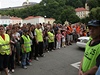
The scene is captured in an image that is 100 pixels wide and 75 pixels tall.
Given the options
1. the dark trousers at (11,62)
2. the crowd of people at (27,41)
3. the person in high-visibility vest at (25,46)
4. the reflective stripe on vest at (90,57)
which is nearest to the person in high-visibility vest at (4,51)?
the crowd of people at (27,41)

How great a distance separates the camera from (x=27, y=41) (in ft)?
24.4

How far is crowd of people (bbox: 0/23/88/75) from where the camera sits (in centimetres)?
605

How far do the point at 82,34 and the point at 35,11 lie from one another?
85587 mm

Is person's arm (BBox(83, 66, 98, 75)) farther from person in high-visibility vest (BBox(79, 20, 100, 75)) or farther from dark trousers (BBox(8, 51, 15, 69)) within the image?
dark trousers (BBox(8, 51, 15, 69))

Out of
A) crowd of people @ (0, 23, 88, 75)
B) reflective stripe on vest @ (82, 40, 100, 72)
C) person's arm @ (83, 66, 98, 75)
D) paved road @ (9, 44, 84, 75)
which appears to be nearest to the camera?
person's arm @ (83, 66, 98, 75)

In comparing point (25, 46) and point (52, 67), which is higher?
point (25, 46)

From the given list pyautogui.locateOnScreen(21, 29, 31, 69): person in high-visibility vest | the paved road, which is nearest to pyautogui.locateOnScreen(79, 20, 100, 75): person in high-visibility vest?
the paved road

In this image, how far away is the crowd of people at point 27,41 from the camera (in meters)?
6.05

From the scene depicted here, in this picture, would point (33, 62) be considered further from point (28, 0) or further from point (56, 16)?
point (28, 0)

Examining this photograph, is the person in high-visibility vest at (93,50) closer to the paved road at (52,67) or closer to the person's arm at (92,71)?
the person's arm at (92,71)

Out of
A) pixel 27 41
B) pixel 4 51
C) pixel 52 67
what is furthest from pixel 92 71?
pixel 27 41

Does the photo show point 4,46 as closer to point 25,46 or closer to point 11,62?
point 11,62

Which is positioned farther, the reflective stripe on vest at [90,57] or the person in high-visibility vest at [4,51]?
the person in high-visibility vest at [4,51]

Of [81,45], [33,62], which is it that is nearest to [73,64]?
[33,62]
